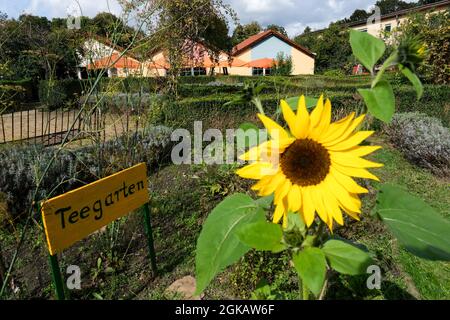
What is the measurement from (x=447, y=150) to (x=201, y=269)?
20.0ft

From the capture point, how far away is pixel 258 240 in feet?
2.65

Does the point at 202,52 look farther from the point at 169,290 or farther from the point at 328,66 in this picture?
the point at 328,66

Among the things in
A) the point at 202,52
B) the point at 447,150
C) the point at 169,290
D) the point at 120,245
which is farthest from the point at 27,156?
the point at 202,52

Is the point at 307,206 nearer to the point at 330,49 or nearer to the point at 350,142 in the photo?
the point at 350,142

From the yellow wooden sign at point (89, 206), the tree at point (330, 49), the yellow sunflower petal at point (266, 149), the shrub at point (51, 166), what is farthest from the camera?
the tree at point (330, 49)

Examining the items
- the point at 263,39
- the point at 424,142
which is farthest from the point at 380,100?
the point at 263,39

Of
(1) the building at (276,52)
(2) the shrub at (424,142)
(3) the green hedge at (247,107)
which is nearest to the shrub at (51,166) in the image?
(3) the green hedge at (247,107)

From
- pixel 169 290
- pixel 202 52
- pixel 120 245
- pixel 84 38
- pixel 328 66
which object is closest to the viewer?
pixel 169 290

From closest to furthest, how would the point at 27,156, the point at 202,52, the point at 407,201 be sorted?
the point at 407,201
the point at 27,156
the point at 202,52

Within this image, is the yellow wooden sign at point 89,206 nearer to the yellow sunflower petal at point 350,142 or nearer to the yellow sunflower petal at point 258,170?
the yellow sunflower petal at point 258,170

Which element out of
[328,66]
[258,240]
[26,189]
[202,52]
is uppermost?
[328,66]

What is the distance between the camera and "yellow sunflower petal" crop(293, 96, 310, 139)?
2.69 feet

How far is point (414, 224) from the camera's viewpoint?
95cm

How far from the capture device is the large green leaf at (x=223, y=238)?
2.81 ft
